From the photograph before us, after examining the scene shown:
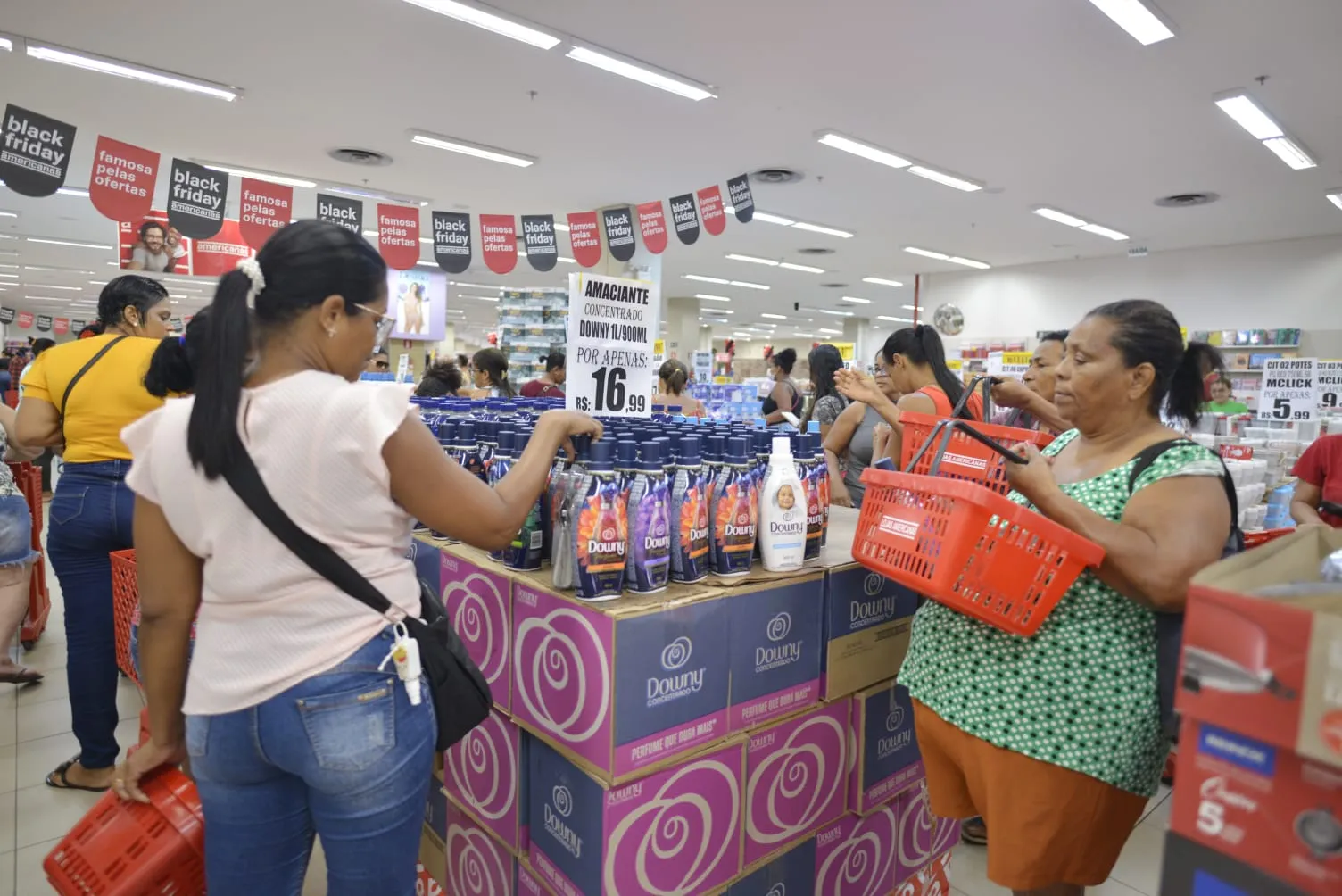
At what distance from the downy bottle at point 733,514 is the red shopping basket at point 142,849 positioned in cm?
114

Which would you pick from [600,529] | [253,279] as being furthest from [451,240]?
[253,279]

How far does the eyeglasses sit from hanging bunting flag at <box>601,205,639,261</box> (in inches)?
249

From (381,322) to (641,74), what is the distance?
5.24 m

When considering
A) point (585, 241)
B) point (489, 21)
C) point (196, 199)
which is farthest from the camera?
point (585, 241)

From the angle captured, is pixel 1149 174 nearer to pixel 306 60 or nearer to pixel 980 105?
pixel 980 105

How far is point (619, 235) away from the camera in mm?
7805

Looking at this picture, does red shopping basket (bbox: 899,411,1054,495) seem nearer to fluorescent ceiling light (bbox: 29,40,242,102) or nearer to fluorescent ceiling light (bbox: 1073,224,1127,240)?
fluorescent ceiling light (bbox: 29,40,242,102)

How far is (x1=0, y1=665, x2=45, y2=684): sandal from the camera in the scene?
360 cm

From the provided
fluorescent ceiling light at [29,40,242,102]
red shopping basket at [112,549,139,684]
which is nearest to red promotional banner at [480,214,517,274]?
fluorescent ceiling light at [29,40,242,102]

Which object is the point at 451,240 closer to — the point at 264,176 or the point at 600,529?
A: the point at 264,176

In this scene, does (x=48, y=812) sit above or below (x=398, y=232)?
below

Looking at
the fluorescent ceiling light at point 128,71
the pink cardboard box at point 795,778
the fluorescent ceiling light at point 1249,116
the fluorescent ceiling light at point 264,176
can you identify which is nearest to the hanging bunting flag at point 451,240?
the fluorescent ceiling light at point 128,71

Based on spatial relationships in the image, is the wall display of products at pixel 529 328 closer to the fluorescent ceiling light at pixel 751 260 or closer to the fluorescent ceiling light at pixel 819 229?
the fluorescent ceiling light at pixel 751 260

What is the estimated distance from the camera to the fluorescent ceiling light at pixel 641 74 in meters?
5.50
